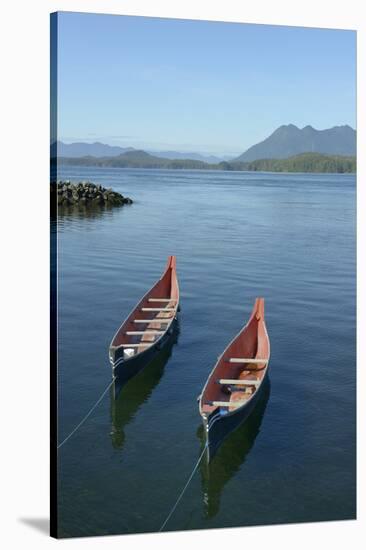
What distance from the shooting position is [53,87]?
276 inches

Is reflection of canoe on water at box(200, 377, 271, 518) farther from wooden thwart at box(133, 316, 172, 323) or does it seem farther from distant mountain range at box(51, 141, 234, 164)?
distant mountain range at box(51, 141, 234, 164)

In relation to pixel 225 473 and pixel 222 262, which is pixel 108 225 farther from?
pixel 225 473

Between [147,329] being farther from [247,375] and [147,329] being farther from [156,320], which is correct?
[247,375]

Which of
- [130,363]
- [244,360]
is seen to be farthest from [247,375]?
[130,363]

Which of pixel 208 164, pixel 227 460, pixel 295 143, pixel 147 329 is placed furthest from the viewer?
pixel 147 329

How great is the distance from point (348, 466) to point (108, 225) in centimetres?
351

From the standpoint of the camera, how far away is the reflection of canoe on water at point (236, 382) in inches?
327

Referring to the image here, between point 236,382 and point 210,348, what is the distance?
198 centimetres

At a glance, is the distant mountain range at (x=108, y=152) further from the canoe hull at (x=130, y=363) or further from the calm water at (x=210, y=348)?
the canoe hull at (x=130, y=363)

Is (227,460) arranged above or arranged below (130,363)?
below

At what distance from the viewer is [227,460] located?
8430 mm

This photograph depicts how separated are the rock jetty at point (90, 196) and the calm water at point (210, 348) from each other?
131 mm

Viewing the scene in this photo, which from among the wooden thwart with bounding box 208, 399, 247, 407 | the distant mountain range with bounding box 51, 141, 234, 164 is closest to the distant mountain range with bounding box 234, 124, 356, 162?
the distant mountain range with bounding box 51, 141, 234, 164

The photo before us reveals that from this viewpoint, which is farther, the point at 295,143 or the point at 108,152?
the point at 295,143
